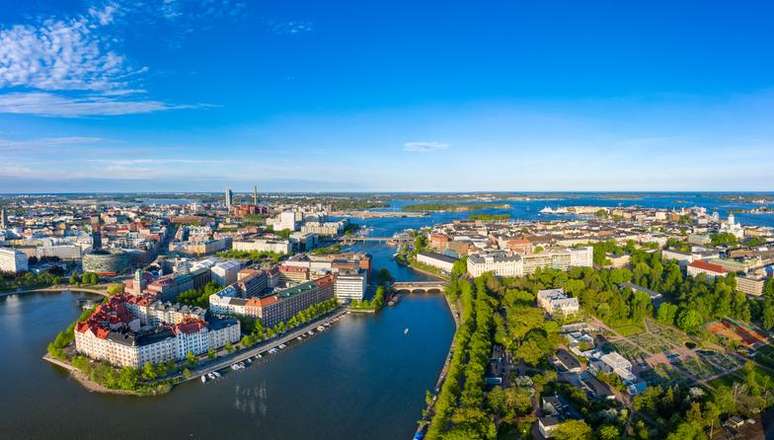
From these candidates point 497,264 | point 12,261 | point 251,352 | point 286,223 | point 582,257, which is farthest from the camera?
point 286,223

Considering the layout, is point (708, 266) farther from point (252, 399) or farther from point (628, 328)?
point (252, 399)

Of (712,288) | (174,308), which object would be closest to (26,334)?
(174,308)

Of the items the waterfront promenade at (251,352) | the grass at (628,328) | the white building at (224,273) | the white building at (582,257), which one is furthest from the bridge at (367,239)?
the grass at (628,328)

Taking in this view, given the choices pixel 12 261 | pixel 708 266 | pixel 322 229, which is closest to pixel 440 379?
pixel 708 266

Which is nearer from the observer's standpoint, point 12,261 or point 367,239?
point 12,261

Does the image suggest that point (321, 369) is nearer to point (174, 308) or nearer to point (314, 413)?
point (314, 413)

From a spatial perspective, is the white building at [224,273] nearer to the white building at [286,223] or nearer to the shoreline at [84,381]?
the shoreline at [84,381]

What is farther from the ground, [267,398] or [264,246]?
[264,246]
